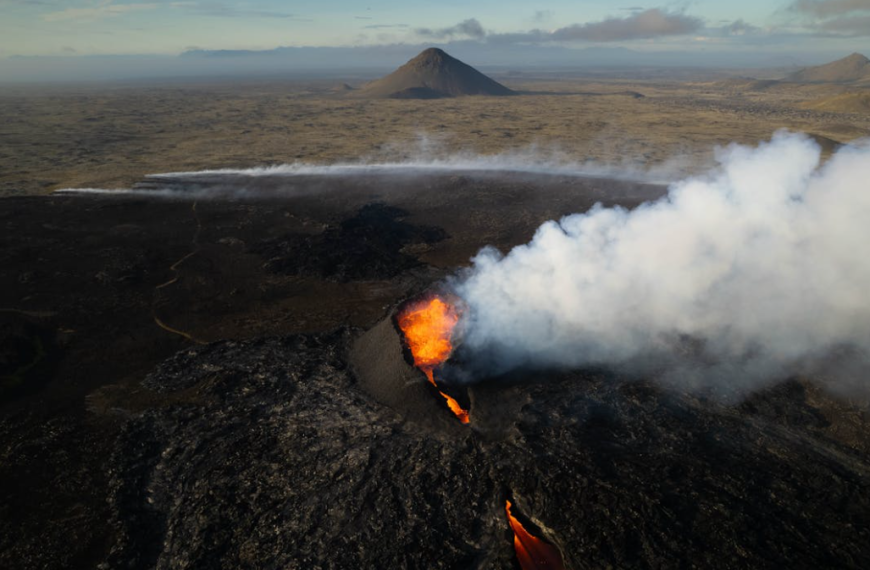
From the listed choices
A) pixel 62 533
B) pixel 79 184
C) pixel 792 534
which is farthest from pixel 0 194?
pixel 792 534

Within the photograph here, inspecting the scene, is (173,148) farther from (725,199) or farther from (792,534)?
(792,534)

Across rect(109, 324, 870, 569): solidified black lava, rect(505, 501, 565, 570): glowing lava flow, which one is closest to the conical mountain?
rect(109, 324, 870, 569): solidified black lava

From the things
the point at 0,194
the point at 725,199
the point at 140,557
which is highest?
the point at 725,199

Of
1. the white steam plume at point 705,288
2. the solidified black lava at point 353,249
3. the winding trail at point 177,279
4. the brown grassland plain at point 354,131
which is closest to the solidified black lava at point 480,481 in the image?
the white steam plume at point 705,288

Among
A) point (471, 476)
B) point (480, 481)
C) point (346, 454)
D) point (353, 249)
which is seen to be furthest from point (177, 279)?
point (480, 481)

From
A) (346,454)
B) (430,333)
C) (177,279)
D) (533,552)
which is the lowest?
(533,552)

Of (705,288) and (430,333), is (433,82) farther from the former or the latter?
(430,333)

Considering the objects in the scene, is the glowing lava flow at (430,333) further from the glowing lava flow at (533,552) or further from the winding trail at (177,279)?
the winding trail at (177,279)
